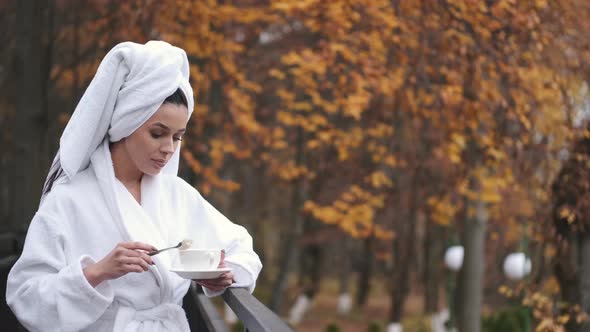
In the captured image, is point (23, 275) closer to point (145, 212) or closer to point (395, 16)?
point (145, 212)

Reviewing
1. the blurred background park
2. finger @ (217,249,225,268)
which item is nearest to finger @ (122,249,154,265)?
finger @ (217,249,225,268)

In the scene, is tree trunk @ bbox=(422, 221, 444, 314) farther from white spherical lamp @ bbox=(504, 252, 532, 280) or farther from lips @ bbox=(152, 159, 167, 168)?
lips @ bbox=(152, 159, 167, 168)

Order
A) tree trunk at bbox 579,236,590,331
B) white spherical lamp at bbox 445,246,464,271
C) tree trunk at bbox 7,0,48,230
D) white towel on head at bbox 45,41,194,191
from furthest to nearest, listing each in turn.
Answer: white spherical lamp at bbox 445,246,464,271
tree trunk at bbox 579,236,590,331
tree trunk at bbox 7,0,48,230
white towel on head at bbox 45,41,194,191

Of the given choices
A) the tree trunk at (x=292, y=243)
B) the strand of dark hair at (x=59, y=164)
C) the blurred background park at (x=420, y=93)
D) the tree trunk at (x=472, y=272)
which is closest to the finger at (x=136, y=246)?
the strand of dark hair at (x=59, y=164)

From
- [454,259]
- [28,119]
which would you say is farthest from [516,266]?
[28,119]

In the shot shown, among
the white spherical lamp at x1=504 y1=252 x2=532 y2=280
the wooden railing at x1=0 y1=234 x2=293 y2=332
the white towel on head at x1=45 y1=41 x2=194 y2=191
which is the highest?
the white towel on head at x1=45 y1=41 x2=194 y2=191

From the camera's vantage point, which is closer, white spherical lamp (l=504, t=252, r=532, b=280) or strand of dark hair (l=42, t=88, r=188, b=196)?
strand of dark hair (l=42, t=88, r=188, b=196)

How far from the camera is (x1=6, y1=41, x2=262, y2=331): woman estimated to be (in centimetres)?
309

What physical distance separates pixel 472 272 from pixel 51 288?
11796 mm

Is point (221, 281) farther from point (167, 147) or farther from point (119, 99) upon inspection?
point (119, 99)

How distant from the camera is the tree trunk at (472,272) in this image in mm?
14289

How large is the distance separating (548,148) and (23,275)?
7.57 m

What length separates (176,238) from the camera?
11.3 feet

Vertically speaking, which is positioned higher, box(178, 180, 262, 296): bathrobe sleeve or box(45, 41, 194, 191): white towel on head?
box(45, 41, 194, 191): white towel on head
